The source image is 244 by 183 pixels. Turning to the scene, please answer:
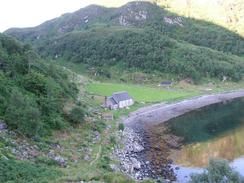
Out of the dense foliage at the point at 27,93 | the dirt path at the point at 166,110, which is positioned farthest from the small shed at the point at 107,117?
the dense foliage at the point at 27,93

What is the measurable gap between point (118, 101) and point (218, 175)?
225ft

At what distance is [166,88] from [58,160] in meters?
102

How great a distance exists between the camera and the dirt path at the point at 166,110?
104500 millimetres

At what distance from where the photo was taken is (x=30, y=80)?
75875mm

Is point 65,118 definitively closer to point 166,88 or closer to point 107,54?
point 166,88

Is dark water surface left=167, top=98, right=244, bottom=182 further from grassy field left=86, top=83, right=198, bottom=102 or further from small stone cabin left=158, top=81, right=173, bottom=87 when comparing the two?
small stone cabin left=158, top=81, right=173, bottom=87

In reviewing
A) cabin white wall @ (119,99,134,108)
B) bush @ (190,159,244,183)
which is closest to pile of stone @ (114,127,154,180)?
bush @ (190,159,244,183)

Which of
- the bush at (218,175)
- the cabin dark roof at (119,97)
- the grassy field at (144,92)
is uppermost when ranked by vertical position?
the bush at (218,175)

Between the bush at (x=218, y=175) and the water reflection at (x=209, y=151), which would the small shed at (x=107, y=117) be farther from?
the bush at (x=218, y=175)

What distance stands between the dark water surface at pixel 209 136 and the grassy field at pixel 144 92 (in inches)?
552

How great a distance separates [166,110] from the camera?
11800 centimetres

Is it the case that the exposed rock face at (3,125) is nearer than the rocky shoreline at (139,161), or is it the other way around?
the exposed rock face at (3,125)

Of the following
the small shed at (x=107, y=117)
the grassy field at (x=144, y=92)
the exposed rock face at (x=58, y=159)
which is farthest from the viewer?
the grassy field at (x=144, y=92)

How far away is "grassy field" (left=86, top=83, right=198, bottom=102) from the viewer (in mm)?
130250
